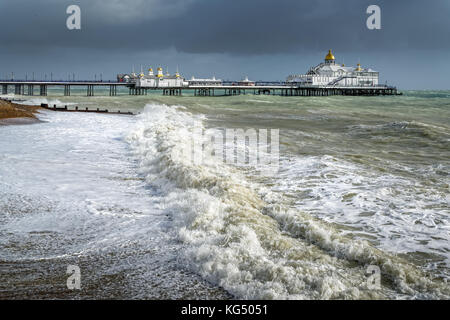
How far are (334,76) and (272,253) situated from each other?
377 ft

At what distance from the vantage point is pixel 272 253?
429 centimetres

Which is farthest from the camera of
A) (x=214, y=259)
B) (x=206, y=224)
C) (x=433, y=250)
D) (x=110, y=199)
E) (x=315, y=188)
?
(x=315, y=188)

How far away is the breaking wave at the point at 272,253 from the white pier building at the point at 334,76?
104m

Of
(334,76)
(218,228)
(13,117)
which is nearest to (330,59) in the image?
(334,76)

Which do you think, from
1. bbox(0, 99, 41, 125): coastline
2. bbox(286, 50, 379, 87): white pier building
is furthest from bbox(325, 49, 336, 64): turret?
bbox(0, 99, 41, 125): coastline

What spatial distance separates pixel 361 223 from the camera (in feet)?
18.5

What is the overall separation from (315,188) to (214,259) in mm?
3961

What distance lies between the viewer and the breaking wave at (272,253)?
3.59 metres

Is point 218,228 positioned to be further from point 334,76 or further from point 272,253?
point 334,76

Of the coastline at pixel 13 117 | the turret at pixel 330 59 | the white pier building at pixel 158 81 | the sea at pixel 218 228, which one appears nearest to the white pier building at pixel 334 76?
the turret at pixel 330 59

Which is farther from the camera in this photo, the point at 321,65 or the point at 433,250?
the point at 321,65
